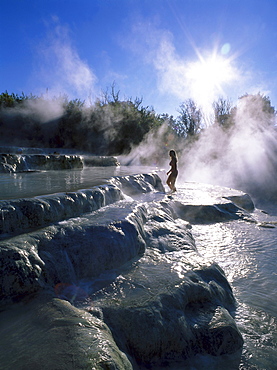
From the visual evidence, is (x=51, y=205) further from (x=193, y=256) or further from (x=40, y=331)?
(x=193, y=256)

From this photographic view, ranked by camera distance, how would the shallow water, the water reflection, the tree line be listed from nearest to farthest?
1. the shallow water
2. the water reflection
3. the tree line

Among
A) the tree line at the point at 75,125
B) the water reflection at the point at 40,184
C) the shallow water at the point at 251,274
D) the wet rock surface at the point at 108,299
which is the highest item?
the tree line at the point at 75,125

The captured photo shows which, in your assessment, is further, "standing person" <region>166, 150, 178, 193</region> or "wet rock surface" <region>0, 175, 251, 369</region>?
"standing person" <region>166, 150, 178, 193</region>

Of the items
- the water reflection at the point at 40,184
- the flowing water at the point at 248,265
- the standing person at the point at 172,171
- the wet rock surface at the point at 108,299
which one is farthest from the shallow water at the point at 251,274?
the water reflection at the point at 40,184

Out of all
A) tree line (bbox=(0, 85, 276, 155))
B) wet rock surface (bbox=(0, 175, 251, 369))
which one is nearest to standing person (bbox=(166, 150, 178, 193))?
wet rock surface (bbox=(0, 175, 251, 369))

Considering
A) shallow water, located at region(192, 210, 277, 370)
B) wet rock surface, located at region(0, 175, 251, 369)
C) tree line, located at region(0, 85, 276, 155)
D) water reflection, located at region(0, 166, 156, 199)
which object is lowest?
shallow water, located at region(192, 210, 277, 370)

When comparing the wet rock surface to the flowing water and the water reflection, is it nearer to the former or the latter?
the flowing water

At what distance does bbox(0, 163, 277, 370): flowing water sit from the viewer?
1977mm

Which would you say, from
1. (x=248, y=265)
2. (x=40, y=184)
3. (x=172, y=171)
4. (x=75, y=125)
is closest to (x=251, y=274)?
(x=248, y=265)

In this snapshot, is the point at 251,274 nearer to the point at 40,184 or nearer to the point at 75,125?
the point at 40,184

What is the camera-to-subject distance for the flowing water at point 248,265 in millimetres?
1977

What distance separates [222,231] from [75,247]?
346cm

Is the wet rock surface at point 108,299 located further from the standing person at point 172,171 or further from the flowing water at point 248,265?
the standing person at point 172,171

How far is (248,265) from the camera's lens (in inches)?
138
